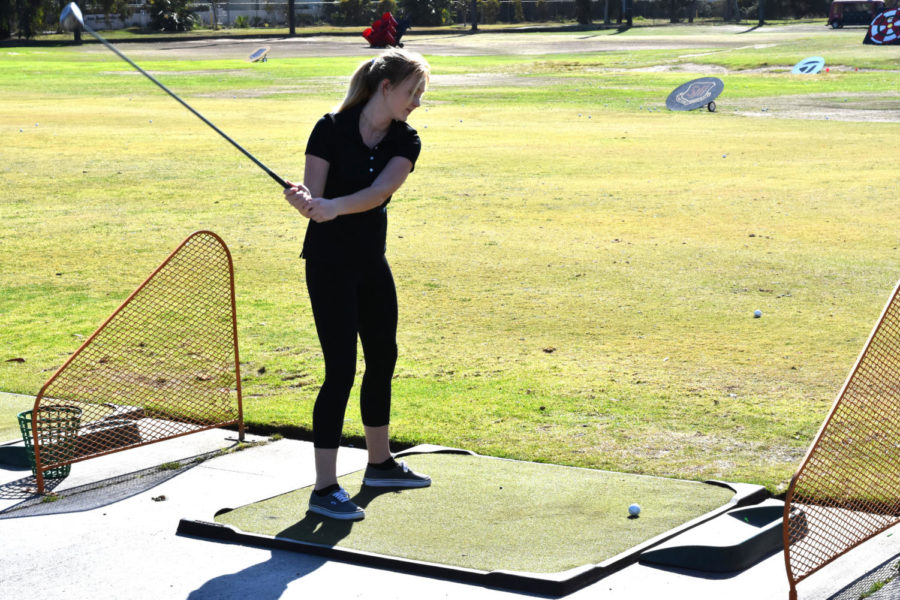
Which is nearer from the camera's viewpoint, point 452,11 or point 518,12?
point 518,12

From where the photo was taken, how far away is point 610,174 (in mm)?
19797

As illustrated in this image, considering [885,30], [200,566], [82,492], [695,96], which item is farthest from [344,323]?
[885,30]

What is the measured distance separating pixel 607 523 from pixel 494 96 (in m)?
35.2

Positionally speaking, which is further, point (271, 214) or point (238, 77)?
point (238, 77)

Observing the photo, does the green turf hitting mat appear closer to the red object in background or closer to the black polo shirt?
the black polo shirt

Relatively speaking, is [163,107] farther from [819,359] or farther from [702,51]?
[702,51]

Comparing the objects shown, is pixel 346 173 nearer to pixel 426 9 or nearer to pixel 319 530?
pixel 319 530

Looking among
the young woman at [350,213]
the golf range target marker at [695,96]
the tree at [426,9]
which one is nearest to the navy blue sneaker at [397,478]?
the young woman at [350,213]

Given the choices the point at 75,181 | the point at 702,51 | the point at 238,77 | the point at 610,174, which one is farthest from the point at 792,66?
the point at 75,181

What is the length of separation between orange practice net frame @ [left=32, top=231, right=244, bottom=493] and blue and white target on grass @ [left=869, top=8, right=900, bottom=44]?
56809 mm

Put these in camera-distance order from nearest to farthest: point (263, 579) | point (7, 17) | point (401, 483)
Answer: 1. point (263, 579)
2. point (401, 483)
3. point (7, 17)

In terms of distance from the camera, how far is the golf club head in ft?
17.6

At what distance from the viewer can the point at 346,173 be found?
5.39m

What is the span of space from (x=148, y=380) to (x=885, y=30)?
2369 inches
